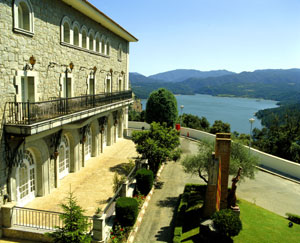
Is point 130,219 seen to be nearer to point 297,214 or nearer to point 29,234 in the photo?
point 29,234

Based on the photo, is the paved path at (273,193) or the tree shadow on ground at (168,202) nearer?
the tree shadow on ground at (168,202)

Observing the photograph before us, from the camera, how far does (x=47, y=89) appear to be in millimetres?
14133

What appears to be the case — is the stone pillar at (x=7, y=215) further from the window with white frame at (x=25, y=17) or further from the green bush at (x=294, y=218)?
the green bush at (x=294, y=218)

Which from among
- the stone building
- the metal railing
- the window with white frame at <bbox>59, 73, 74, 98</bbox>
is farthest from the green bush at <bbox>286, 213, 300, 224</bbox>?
the window with white frame at <bbox>59, 73, 74, 98</bbox>

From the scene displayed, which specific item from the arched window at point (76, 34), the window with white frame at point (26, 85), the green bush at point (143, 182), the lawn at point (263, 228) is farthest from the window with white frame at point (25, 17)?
the lawn at point (263, 228)

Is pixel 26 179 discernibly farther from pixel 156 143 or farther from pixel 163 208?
pixel 156 143

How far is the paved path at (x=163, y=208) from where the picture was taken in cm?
1232

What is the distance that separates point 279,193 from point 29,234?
16173 mm

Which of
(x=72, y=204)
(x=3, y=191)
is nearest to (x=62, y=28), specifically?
(x=3, y=191)

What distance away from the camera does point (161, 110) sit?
3052cm

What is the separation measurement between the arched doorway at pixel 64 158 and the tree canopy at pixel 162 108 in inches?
572

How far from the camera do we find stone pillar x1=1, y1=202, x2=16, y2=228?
10422 millimetres

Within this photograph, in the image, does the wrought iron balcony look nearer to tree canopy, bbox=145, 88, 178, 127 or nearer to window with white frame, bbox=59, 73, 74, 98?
window with white frame, bbox=59, 73, 74, 98

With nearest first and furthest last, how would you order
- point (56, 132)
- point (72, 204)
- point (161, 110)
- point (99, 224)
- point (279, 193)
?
point (72, 204) < point (99, 224) < point (56, 132) < point (279, 193) < point (161, 110)
